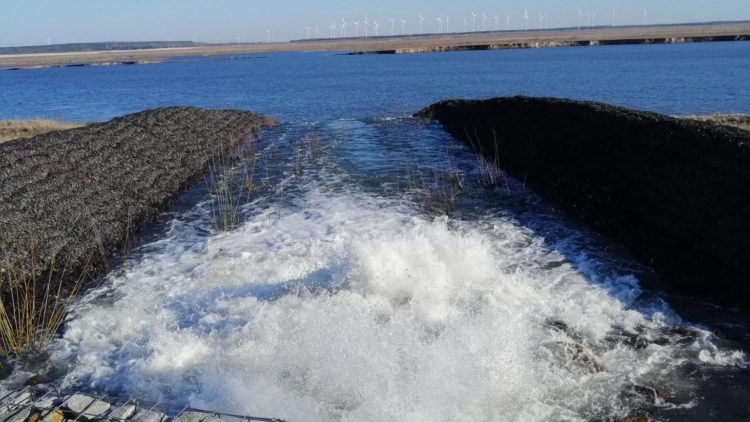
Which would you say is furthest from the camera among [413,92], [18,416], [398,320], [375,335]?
[413,92]

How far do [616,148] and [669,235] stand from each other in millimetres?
3827

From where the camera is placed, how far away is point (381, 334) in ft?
26.3

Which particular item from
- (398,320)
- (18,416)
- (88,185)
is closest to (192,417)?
(18,416)

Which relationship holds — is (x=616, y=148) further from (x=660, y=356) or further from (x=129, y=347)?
(x=129, y=347)

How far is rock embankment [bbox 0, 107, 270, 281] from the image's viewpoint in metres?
11.8

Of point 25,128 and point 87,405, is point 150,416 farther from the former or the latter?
point 25,128

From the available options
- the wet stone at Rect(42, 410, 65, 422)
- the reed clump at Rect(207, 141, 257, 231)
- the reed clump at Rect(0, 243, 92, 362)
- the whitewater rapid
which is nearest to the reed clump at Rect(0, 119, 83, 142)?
the reed clump at Rect(207, 141, 257, 231)

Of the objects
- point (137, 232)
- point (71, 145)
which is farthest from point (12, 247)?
point (71, 145)

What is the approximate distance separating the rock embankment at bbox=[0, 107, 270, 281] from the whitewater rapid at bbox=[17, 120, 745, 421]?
148 centimetres

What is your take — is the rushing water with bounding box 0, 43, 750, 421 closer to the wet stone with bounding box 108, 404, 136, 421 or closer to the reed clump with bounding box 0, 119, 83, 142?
the wet stone with bounding box 108, 404, 136, 421

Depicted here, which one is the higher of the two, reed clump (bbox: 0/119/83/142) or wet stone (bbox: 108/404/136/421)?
reed clump (bbox: 0/119/83/142)

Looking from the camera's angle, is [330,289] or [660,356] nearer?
[660,356]

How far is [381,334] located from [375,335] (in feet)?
0.30

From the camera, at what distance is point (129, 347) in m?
8.46
